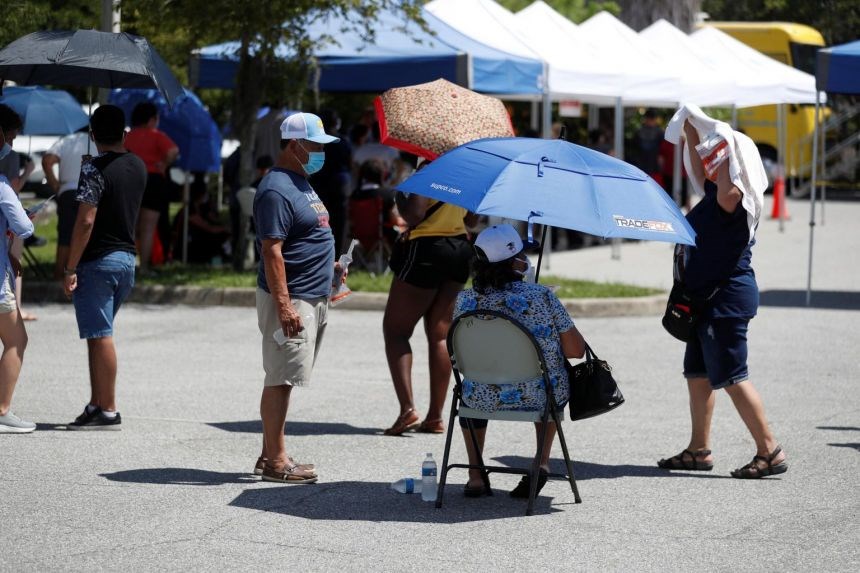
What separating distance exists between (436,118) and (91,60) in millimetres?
2490

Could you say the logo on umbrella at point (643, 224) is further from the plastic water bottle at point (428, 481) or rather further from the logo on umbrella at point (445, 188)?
the plastic water bottle at point (428, 481)

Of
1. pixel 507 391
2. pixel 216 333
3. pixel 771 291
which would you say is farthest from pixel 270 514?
pixel 771 291

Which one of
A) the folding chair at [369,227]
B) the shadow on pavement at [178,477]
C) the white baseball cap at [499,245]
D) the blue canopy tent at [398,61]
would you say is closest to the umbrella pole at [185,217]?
the blue canopy tent at [398,61]

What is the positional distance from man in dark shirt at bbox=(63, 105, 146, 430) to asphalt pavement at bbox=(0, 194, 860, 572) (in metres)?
0.35

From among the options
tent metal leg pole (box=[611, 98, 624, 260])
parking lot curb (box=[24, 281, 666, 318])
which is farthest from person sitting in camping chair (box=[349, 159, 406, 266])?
tent metal leg pole (box=[611, 98, 624, 260])

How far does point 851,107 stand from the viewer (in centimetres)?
3180

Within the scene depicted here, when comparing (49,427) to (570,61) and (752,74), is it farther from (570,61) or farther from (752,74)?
(752,74)

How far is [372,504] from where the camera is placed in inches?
263

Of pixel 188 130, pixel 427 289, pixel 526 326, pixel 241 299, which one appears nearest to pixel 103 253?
pixel 427 289

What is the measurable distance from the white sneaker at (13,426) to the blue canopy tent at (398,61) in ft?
27.6

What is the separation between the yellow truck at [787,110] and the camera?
31.9 m

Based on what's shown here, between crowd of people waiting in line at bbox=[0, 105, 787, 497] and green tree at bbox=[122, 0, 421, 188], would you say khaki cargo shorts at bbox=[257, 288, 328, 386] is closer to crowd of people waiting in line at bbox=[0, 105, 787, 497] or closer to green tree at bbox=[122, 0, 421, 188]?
crowd of people waiting in line at bbox=[0, 105, 787, 497]

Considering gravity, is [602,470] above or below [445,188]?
below

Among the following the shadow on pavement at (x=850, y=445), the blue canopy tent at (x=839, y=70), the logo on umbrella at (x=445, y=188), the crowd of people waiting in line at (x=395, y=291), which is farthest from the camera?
the blue canopy tent at (x=839, y=70)
